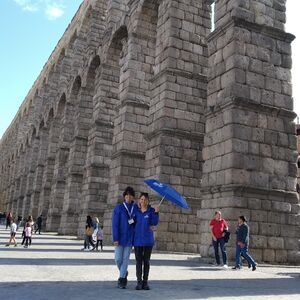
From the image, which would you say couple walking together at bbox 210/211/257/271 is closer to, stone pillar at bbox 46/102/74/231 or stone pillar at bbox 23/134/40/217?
stone pillar at bbox 46/102/74/231

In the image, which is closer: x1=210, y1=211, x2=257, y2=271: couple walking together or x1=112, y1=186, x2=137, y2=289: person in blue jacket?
x1=112, y1=186, x2=137, y2=289: person in blue jacket

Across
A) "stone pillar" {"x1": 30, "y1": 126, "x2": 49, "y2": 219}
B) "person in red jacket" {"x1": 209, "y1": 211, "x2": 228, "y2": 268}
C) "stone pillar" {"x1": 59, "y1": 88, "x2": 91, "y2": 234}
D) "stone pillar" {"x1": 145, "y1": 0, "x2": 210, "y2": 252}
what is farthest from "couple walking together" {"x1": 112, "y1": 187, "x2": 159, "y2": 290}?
"stone pillar" {"x1": 30, "y1": 126, "x2": 49, "y2": 219}

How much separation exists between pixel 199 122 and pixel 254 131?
419cm

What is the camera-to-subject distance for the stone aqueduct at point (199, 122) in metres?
10.1

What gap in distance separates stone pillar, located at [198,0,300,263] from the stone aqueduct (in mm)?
26

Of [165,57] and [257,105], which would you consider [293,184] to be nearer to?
[257,105]

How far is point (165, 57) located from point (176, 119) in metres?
2.22

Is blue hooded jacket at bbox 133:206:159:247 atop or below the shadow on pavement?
atop

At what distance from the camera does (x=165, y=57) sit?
14.3m

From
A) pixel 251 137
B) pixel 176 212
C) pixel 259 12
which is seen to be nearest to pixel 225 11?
pixel 259 12

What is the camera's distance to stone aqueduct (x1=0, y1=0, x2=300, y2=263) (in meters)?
10.1

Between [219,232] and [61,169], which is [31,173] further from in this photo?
[219,232]

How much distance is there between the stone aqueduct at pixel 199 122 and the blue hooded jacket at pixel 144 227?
429 cm

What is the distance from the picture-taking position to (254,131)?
10.3 metres
